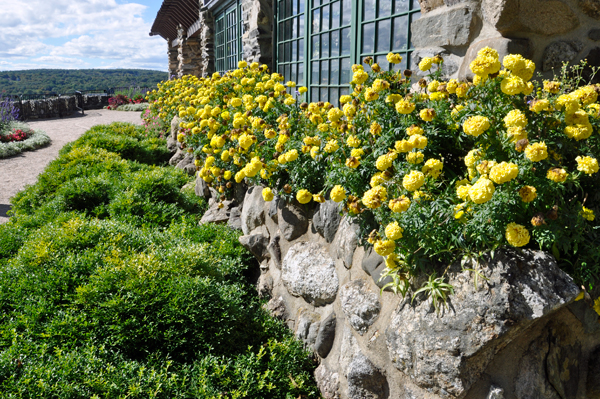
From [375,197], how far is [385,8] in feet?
8.85

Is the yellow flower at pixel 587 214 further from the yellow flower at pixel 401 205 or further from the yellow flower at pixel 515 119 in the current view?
the yellow flower at pixel 401 205

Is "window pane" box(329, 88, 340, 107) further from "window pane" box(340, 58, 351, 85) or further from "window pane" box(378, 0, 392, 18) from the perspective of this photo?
"window pane" box(378, 0, 392, 18)

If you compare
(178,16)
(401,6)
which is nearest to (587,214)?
(401,6)

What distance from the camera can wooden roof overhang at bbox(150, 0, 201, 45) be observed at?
11.7m

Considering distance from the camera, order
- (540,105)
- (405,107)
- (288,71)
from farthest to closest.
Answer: (288,71), (405,107), (540,105)

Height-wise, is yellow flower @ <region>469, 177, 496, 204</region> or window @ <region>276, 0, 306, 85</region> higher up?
window @ <region>276, 0, 306, 85</region>

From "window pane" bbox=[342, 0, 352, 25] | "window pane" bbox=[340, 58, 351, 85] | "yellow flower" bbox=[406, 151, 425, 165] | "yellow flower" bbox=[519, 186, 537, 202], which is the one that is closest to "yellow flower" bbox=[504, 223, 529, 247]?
"yellow flower" bbox=[519, 186, 537, 202]

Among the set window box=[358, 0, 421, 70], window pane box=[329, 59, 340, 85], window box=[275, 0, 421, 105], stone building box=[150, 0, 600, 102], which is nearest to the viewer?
stone building box=[150, 0, 600, 102]

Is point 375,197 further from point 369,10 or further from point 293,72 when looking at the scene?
point 293,72

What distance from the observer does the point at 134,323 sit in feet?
7.73

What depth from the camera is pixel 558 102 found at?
161 cm

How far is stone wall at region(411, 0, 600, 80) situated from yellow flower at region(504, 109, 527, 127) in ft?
2.58

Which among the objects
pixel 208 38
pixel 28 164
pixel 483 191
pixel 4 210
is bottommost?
pixel 4 210

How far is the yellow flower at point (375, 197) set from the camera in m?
1.79
